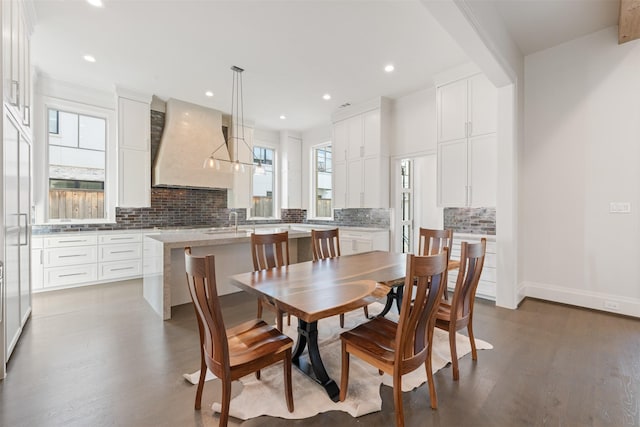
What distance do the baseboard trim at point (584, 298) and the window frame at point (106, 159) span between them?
6.28 m

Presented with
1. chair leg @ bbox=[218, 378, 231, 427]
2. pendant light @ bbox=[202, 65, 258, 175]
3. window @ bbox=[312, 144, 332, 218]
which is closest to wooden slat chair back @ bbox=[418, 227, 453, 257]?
chair leg @ bbox=[218, 378, 231, 427]

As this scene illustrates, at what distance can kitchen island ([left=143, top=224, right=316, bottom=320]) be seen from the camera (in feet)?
10.3

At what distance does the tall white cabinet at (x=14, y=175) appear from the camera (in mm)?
2105

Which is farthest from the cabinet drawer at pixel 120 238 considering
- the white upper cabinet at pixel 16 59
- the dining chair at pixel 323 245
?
the dining chair at pixel 323 245

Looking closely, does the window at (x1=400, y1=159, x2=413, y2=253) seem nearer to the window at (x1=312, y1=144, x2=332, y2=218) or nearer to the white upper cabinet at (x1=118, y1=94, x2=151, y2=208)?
the window at (x1=312, y1=144, x2=332, y2=218)

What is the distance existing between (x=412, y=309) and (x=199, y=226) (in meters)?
5.17

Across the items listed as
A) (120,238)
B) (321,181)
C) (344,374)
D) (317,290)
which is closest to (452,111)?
(317,290)

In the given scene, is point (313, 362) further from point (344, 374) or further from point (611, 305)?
point (611, 305)

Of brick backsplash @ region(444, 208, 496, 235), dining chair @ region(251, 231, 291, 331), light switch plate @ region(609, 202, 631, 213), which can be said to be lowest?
dining chair @ region(251, 231, 291, 331)

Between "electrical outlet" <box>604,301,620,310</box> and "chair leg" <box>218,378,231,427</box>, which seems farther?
"electrical outlet" <box>604,301,620,310</box>

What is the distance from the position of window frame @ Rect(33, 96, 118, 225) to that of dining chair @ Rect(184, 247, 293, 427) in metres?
4.26

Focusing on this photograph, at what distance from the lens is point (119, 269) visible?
15.6ft

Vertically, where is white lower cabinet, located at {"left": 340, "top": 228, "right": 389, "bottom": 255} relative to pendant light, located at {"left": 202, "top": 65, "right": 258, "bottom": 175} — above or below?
below

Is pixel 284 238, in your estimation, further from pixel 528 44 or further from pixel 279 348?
pixel 528 44
